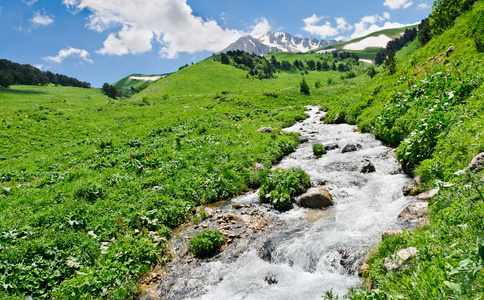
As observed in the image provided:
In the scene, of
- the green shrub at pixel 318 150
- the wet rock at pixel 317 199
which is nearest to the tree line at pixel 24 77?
the green shrub at pixel 318 150

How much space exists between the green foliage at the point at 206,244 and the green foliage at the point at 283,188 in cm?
362

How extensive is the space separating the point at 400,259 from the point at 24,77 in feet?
431

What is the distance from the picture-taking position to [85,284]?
715cm

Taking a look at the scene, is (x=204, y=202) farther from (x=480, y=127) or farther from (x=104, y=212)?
(x=480, y=127)

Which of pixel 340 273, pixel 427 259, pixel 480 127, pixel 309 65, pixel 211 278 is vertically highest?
pixel 309 65

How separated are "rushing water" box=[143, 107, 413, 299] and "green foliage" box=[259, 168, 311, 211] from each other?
486 millimetres

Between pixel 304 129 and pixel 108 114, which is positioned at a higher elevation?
pixel 108 114

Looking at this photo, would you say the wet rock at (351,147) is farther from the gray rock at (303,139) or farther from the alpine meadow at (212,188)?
the gray rock at (303,139)

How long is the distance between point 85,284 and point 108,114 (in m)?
38.8

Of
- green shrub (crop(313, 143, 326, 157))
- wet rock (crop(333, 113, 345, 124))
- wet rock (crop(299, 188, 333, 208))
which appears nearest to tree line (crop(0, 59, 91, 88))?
wet rock (crop(333, 113, 345, 124))

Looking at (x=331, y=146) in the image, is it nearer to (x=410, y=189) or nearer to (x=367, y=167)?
(x=367, y=167)

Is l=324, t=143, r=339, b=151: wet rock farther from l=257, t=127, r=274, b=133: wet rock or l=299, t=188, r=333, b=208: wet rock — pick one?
l=299, t=188, r=333, b=208: wet rock

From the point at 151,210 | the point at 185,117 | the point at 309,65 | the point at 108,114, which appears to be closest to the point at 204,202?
the point at 151,210

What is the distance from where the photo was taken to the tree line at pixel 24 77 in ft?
247
